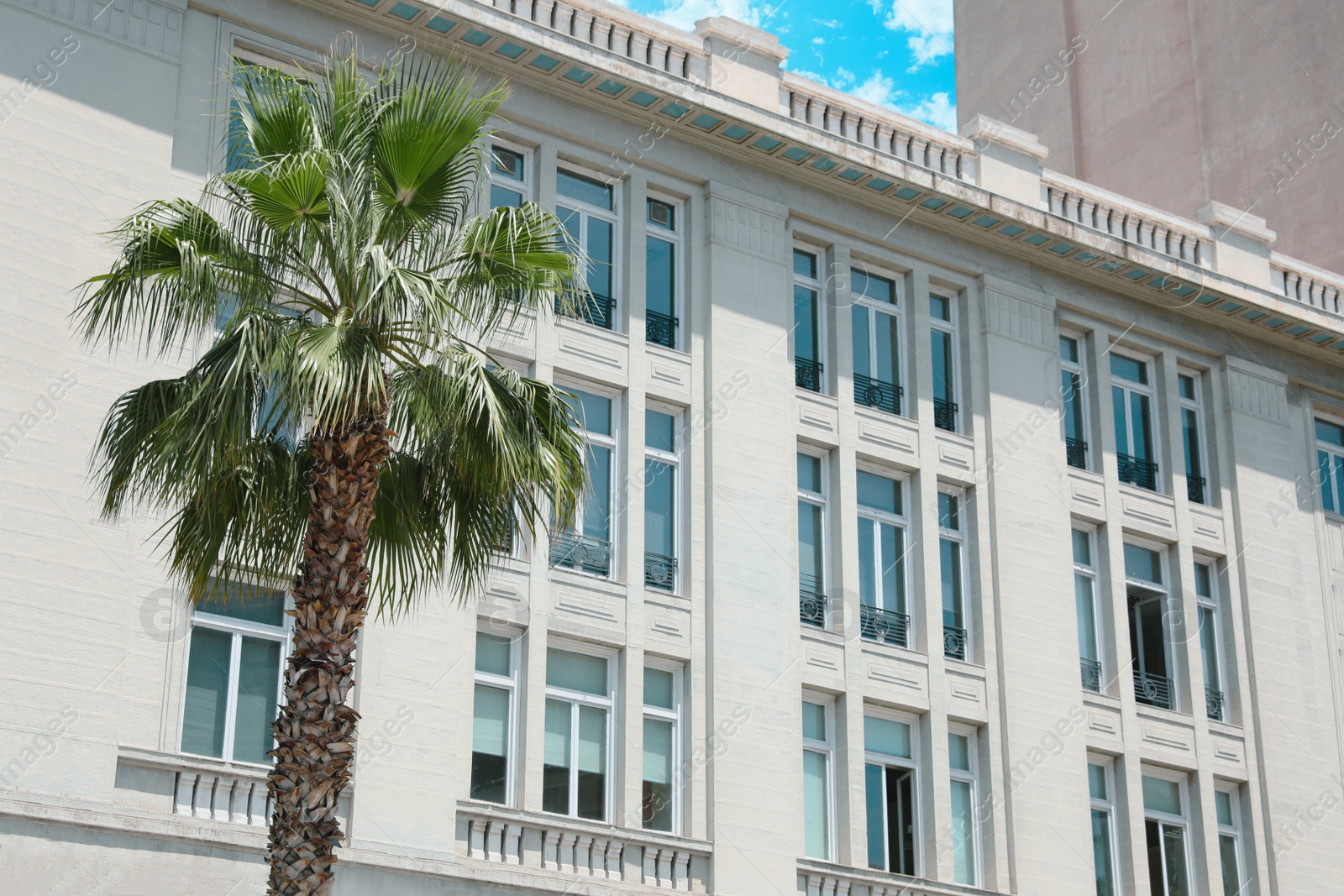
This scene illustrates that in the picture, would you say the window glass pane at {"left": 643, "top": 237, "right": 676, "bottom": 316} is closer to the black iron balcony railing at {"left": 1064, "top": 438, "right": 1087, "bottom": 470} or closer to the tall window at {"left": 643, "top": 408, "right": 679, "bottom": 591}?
the tall window at {"left": 643, "top": 408, "right": 679, "bottom": 591}

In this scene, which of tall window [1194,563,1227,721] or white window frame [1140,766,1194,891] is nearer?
white window frame [1140,766,1194,891]

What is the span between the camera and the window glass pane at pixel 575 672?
22.3 metres

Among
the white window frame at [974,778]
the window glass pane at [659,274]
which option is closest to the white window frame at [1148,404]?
the white window frame at [974,778]

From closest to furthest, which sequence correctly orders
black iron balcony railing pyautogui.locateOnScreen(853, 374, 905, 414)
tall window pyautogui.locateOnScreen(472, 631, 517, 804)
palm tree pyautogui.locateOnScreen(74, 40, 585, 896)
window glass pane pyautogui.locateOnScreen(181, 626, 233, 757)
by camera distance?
palm tree pyautogui.locateOnScreen(74, 40, 585, 896), window glass pane pyautogui.locateOnScreen(181, 626, 233, 757), tall window pyautogui.locateOnScreen(472, 631, 517, 804), black iron balcony railing pyautogui.locateOnScreen(853, 374, 905, 414)

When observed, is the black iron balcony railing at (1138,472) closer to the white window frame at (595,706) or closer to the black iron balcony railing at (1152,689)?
the black iron balcony railing at (1152,689)

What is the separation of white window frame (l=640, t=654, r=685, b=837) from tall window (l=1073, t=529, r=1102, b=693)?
6859 mm

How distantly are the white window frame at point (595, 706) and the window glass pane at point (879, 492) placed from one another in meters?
4.99

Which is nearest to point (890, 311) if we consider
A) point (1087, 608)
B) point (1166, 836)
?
point (1087, 608)

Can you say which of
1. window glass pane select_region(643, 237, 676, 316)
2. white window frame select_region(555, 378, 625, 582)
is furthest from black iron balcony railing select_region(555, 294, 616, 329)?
white window frame select_region(555, 378, 625, 582)

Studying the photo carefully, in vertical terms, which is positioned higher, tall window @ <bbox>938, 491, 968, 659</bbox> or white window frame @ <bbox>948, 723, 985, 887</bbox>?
tall window @ <bbox>938, 491, 968, 659</bbox>

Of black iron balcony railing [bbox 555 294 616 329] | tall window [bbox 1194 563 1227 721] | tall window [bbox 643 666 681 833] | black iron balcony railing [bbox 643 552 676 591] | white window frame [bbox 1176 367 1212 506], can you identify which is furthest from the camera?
white window frame [bbox 1176 367 1212 506]

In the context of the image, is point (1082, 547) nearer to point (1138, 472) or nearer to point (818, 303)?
point (1138, 472)

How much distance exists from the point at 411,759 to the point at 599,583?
366cm

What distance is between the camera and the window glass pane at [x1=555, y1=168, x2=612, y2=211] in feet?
80.9
